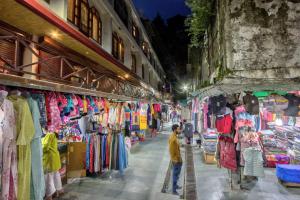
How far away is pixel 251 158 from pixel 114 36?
11.4 meters

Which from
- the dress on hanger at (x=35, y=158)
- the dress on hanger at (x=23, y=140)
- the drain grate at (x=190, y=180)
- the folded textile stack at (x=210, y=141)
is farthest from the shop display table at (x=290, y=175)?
the dress on hanger at (x=23, y=140)

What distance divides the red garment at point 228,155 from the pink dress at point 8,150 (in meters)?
6.11

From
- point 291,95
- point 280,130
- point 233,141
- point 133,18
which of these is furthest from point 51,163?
point 133,18

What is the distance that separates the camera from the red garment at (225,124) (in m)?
7.07

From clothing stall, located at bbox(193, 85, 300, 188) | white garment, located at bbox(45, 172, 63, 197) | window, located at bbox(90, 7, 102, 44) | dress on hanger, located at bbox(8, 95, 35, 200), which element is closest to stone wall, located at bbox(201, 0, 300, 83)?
clothing stall, located at bbox(193, 85, 300, 188)

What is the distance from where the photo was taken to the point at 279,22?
4.88 meters

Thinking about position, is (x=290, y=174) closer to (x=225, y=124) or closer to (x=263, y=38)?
(x=225, y=124)

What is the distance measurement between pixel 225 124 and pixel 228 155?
1059mm

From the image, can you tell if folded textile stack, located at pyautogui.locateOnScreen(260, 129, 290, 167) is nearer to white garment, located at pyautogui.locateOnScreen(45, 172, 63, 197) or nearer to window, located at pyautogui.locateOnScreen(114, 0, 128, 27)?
white garment, located at pyautogui.locateOnScreen(45, 172, 63, 197)

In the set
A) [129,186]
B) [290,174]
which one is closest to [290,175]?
[290,174]

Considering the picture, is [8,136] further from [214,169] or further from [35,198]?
[214,169]

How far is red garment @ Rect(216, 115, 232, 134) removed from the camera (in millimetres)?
7066

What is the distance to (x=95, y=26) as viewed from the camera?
38.4 ft

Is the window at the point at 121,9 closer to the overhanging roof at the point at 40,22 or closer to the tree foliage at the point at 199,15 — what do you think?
the tree foliage at the point at 199,15
